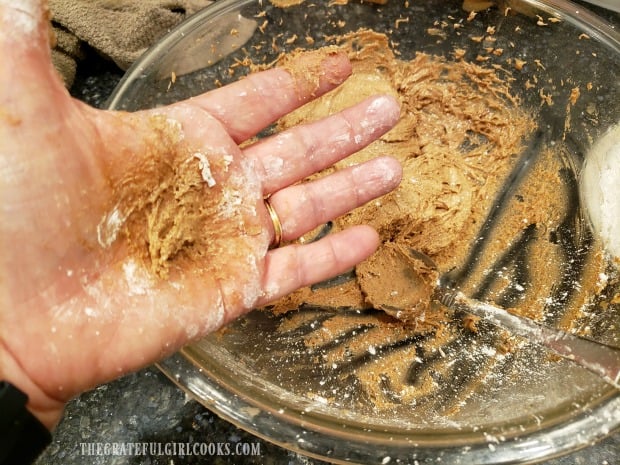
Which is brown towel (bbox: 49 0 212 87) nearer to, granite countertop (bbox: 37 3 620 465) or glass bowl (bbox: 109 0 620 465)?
glass bowl (bbox: 109 0 620 465)

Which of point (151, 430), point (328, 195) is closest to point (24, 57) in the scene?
point (328, 195)

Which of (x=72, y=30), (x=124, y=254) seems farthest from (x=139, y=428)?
(x=72, y=30)

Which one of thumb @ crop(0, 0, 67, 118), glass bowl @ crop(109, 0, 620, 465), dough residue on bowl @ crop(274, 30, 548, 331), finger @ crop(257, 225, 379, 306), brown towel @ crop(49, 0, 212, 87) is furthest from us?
brown towel @ crop(49, 0, 212, 87)

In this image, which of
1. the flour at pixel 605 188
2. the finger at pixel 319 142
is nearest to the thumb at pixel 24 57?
the finger at pixel 319 142

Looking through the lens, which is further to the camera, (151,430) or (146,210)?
(151,430)

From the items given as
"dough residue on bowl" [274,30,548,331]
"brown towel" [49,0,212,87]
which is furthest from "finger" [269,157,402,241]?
"brown towel" [49,0,212,87]

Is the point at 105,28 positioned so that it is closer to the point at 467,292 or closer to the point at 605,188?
the point at 467,292
